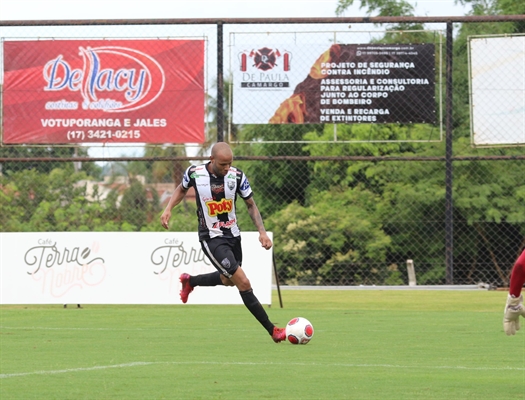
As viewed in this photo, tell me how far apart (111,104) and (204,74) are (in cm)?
215

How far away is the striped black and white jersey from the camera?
1038 centimetres

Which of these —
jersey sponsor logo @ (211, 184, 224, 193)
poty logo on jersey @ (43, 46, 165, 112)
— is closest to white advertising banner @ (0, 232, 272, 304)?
poty logo on jersey @ (43, 46, 165, 112)

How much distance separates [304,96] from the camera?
22.4 metres

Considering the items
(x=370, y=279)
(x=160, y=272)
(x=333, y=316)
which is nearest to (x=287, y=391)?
(x=333, y=316)

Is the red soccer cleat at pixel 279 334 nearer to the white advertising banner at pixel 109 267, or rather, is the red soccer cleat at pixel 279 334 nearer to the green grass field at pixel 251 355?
the green grass field at pixel 251 355

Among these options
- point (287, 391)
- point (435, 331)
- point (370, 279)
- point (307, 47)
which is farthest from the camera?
point (370, 279)

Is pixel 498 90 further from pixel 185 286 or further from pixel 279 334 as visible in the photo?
pixel 279 334

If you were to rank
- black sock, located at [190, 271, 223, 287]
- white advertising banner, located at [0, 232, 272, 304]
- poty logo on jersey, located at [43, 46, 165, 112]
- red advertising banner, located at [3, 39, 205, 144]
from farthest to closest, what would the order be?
poty logo on jersey, located at [43, 46, 165, 112]
red advertising banner, located at [3, 39, 205, 144]
white advertising banner, located at [0, 232, 272, 304]
black sock, located at [190, 271, 223, 287]

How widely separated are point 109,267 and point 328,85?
6699mm

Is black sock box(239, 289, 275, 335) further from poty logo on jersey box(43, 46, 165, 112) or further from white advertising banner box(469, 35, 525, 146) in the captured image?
poty logo on jersey box(43, 46, 165, 112)

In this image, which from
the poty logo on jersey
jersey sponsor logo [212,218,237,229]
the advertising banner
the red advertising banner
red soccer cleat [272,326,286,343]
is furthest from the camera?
the poty logo on jersey

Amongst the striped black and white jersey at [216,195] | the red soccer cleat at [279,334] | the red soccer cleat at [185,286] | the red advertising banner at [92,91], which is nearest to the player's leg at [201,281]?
the red soccer cleat at [185,286]

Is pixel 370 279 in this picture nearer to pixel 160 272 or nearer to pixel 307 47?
pixel 307 47

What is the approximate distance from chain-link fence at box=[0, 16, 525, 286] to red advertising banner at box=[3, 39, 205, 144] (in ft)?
0.29
